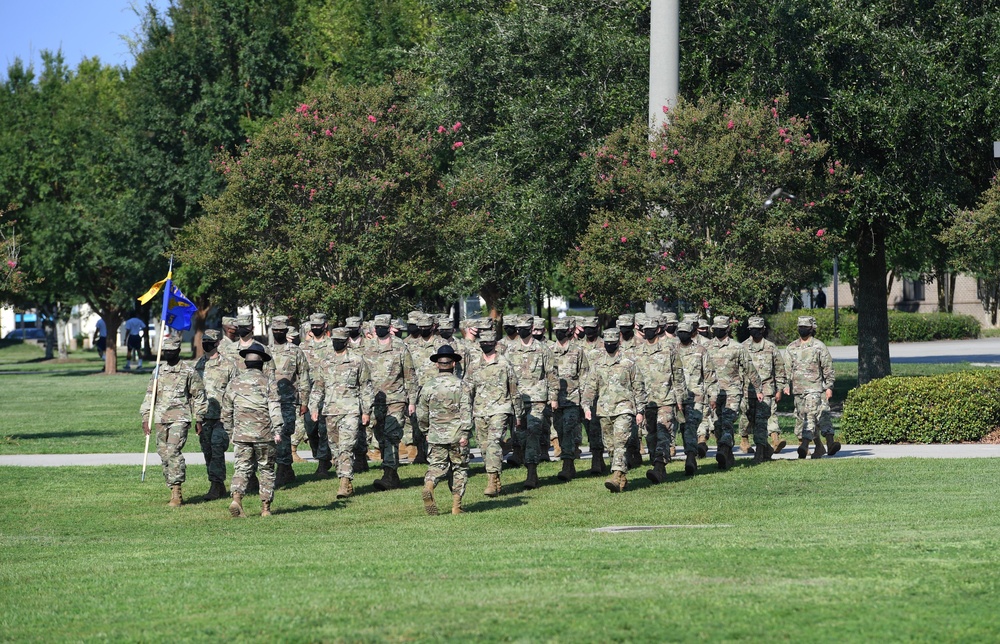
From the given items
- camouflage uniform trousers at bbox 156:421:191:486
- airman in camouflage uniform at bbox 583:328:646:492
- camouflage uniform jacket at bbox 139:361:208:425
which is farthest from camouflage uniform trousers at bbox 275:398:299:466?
airman in camouflage uniform at bbox 583:328:646:492

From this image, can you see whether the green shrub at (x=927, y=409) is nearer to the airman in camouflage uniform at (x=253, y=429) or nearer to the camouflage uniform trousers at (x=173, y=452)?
the airman in camouflage uniform at (x=253, y=429)

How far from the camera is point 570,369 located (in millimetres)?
19453

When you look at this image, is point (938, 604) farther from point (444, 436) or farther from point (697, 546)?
point (444, 436)

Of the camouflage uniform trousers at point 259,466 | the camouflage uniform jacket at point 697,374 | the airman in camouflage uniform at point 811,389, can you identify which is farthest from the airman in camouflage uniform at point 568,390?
the camouflage uniform trousers at point 259,466

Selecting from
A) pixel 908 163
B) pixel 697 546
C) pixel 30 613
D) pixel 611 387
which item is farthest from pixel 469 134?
pixel 30 613

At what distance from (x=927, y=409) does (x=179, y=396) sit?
11.8 meters

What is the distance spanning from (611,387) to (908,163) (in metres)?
10.4

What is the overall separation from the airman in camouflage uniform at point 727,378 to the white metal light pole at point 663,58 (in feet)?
15.3

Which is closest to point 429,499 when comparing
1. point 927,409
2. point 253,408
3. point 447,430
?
point 447,430

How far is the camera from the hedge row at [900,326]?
56.5 m

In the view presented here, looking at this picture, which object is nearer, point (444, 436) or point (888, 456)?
point (444, 436)

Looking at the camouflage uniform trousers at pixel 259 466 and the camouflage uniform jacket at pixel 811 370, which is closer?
the camouflage uniform trousers at pixel 259 466

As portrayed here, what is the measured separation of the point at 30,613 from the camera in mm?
10016

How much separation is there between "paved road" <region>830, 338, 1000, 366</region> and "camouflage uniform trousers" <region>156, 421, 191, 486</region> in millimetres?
29815
